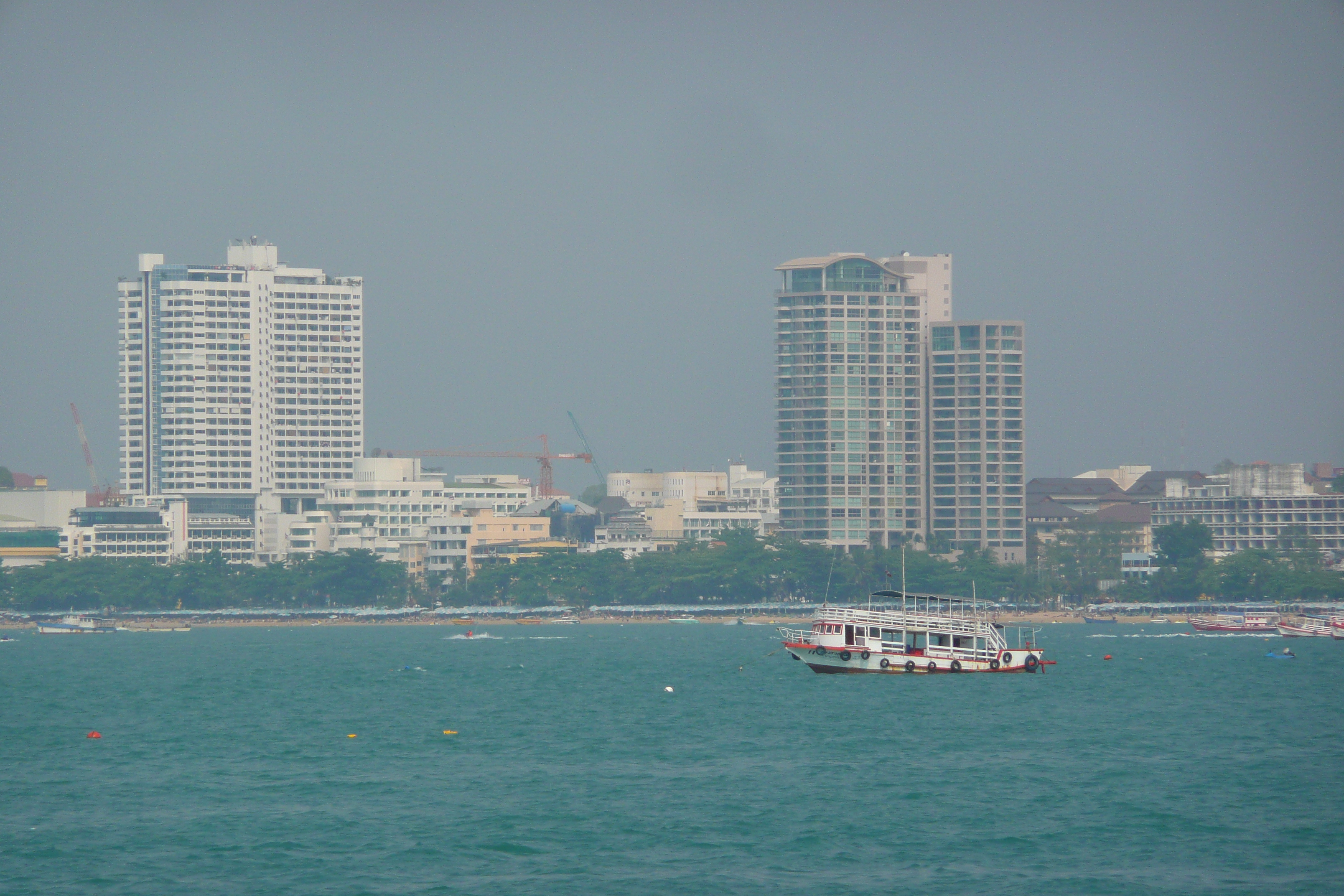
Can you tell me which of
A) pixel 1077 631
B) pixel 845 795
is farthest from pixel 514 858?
pixel 1077 631

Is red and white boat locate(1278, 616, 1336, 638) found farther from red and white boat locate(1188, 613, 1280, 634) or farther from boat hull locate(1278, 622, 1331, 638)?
red and white boat locate(1188, 613, 1280, 634)

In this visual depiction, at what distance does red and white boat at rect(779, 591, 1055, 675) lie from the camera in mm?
99125

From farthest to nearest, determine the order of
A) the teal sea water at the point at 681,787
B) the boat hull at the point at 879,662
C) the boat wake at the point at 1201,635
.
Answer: the boat wake at the point at 1201,635 < the boat hull at the point at 879,662 < the teal sea water at the point at 681,787

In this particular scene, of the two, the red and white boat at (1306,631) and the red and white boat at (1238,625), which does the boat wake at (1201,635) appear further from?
the red and white boat at (1306,631)

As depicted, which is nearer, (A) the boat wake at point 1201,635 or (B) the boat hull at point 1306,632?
(B) the boat hull at point 1306,632

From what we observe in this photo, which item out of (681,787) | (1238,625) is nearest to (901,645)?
(681,787)

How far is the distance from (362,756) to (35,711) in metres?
29.8

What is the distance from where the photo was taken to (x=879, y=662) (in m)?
99.4


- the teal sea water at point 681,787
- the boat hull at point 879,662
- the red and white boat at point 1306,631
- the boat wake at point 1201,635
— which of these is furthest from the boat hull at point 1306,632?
the boat hull at point 879,662

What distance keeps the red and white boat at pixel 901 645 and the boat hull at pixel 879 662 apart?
0.11 feet

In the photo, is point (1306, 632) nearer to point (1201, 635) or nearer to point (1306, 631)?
point (1306, 631)

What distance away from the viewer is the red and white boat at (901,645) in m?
99.1

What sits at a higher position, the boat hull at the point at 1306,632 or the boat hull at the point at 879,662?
the boat hull at the point at 879,662

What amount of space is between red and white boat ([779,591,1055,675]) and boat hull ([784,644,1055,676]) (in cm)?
3
